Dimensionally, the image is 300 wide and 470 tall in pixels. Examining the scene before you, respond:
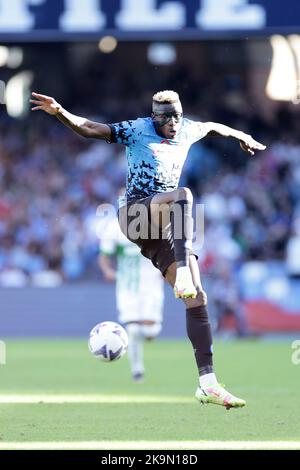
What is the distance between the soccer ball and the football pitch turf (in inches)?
16.8

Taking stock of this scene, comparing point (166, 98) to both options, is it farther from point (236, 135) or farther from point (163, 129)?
point (236, 135)

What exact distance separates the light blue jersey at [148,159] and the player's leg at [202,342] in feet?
1.96

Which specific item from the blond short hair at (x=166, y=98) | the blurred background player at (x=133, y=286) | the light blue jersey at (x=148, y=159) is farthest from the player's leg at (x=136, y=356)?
the blond short hair at (x=166, y=98)

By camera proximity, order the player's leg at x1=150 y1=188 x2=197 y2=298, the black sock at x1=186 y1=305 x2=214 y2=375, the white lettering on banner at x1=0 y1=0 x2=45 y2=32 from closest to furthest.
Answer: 1. the player's leg at x1=150 y1=188 x2=197 y2=298
2. the black sock at x1=186 y1=305 x2=214 y2=375
3. the white lettering on banner at x1=0 y1=0 x2=45 y2=32

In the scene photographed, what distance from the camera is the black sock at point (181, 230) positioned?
26.6ft

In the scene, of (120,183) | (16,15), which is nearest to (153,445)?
(16,15)

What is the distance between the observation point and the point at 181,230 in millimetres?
8188

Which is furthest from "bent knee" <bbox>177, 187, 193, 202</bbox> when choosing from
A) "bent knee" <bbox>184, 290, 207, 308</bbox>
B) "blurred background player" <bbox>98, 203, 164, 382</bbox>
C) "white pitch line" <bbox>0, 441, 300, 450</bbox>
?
"blurred background player" <bbox>98, 203, 164, 382</bbox>

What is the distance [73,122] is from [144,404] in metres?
2.88

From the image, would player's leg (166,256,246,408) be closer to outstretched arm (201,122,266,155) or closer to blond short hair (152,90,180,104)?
outstretched arm (201,122,266,155)

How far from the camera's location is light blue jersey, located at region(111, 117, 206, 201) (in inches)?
336

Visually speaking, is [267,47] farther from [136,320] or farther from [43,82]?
[136,320]
